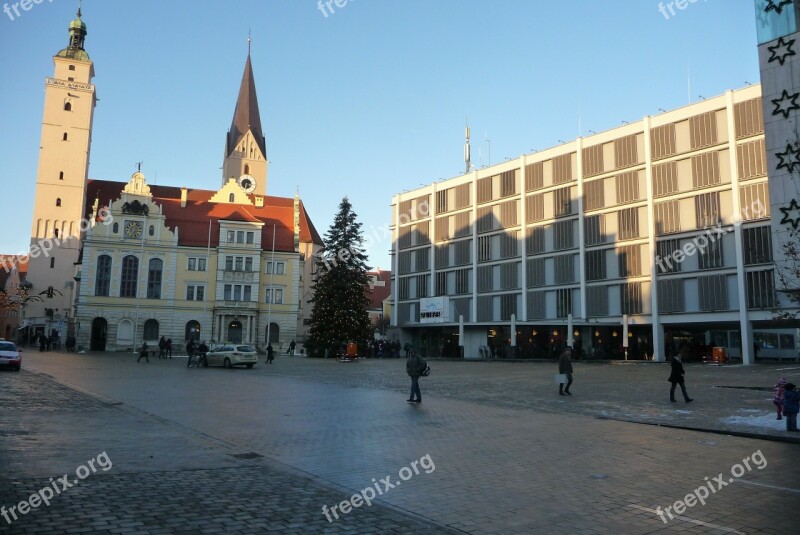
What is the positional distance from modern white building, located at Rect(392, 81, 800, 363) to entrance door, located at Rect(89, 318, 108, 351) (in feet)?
110

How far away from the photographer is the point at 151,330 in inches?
2815

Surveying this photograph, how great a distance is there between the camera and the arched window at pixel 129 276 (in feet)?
234

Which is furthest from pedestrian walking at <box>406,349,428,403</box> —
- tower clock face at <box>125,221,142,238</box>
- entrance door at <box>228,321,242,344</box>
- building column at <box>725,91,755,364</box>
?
tower clock face at <box>125,221,142,238</box>

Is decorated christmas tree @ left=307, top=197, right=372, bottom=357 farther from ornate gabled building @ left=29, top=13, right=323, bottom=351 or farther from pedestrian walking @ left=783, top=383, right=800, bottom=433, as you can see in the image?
pedestrian walking @ left=783, top=383, right=800, bottom=433

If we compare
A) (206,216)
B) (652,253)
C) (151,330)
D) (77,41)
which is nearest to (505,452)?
(652,253)

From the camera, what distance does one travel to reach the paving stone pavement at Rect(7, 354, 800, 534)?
284 inches

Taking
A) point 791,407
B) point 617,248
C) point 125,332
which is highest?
point 617,248

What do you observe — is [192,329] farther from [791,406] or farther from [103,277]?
[791,406]

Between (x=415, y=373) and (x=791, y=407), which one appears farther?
(x=415, y=373)

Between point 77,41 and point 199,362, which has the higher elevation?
point 77,41

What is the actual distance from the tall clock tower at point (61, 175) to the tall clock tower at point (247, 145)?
939 inches

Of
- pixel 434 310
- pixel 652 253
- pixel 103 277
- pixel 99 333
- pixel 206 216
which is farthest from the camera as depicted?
pixel 206 216

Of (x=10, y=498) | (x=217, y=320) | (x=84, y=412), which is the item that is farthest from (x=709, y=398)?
(x=217, y=320)

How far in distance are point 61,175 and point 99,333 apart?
27066 mm
